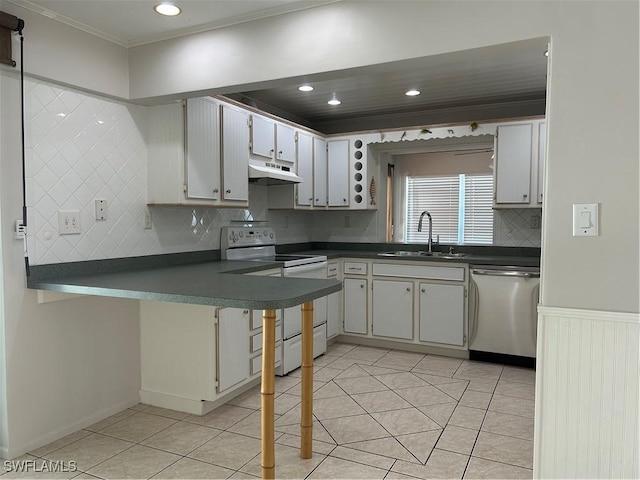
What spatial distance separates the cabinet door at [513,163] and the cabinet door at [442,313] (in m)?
0.95

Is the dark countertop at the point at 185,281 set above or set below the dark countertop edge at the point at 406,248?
below

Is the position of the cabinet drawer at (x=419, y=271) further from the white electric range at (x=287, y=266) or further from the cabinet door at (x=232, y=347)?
the cabinet door at (x=232, y=347)

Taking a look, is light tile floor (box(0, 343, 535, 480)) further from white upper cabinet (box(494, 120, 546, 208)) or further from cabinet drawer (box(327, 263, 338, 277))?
white upper cabinet (box(494, 120, 546, 208))

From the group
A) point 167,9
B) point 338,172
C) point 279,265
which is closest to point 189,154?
point 167,9

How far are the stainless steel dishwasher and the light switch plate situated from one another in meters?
2.11

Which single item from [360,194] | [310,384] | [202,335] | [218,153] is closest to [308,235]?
[360,194]

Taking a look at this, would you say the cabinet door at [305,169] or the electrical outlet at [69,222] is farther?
the cabinet door at [305,169]

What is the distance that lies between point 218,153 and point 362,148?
1.90m

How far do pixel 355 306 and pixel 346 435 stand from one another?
2016 mm

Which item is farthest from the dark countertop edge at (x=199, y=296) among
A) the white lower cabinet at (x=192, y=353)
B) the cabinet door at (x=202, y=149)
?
the cabinet door at (x=202, y=149)

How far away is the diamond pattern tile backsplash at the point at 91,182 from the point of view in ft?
8.16

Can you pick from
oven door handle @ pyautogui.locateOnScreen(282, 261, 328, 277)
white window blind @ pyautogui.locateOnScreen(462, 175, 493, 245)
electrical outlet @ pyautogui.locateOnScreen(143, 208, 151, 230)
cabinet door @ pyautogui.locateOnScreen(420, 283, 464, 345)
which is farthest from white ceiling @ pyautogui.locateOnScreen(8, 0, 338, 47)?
white window blind @ pyautogui.locateOnScreen(462, 175, 493, 245)

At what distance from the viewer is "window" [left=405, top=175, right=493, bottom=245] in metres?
4.79

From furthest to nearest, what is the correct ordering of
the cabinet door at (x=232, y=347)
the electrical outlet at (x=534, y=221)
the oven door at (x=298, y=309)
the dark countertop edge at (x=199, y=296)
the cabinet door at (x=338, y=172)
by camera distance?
the cabinet door at (x=338, y=172), the electrical outlet at (x=534, y=221), the oven door at (x=298, y=309), the cabinet door at (x=232, y=347), the dark countertop edge at (x=199, y=296)
